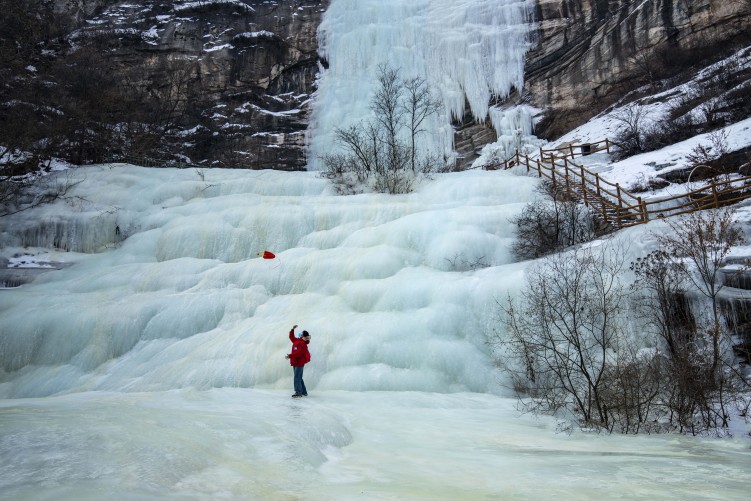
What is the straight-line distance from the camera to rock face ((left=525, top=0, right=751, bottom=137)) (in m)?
22.3

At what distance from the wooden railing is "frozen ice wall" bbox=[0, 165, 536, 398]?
1778mm

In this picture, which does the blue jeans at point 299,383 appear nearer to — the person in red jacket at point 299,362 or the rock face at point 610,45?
the person in red jacket at point 299,362

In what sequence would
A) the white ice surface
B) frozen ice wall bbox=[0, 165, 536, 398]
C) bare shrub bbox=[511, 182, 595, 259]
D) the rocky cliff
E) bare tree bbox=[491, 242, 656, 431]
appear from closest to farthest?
the white ice surface
bare tree bbox=[491, 242, 656, 431]
frozen ice wall bbox=[0, 165, 536, 398]
bare shrub bbox=[511, 182, 595, 259]
the rocky cliff

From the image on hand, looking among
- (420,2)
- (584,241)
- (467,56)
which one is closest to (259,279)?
(584,241)

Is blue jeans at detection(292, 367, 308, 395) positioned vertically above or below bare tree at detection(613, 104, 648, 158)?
below

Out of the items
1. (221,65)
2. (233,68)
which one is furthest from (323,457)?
(221,65)

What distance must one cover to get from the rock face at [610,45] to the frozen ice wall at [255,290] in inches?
437

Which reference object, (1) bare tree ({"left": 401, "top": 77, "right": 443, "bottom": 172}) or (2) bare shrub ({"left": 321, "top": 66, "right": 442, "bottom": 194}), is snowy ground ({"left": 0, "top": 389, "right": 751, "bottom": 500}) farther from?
(1) bare tree ({"left": 401, "top": 77, "right": 443, "bottom": 172})

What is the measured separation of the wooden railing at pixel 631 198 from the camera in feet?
37.4

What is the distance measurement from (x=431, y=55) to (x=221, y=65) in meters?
13.0

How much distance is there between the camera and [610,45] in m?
25.4

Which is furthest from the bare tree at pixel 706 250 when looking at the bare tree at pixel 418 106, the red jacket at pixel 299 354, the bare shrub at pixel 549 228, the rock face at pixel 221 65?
the rock face at pixel 221 65

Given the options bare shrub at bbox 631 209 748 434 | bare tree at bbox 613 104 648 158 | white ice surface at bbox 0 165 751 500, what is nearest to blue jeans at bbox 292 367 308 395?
white ice surface at bbox 0 165 751 500

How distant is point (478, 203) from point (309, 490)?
1356 centimetres
